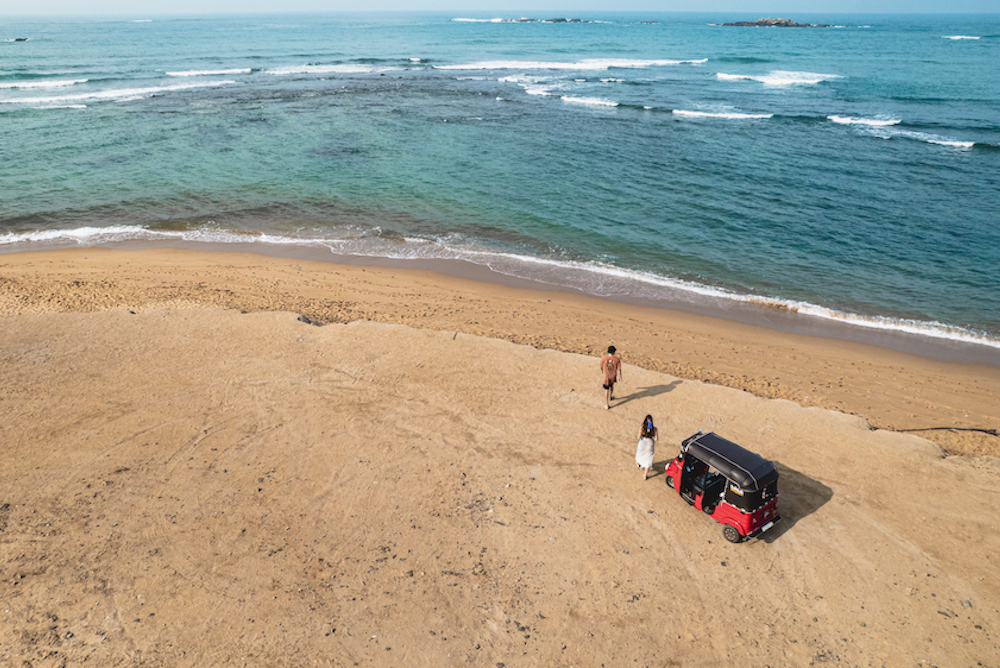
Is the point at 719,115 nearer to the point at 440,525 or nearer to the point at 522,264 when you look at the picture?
the point at 522,264

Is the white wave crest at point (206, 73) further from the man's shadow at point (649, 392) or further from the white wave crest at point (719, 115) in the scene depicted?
the man's shadow at point (649, 392)

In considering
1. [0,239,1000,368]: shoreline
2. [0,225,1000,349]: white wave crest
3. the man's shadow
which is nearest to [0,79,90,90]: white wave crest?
[0,225,1000,349]: white wave crest

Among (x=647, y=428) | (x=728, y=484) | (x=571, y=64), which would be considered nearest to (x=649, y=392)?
A: (x=647, y=428)

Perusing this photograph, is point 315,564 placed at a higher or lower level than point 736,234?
lower

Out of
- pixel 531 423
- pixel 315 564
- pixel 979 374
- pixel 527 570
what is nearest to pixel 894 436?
pixel 979 374

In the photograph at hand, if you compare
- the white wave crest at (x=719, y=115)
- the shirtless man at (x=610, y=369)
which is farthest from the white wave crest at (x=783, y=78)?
the shirtless man at (x=610, y=369)

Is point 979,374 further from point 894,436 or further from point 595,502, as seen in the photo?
point 595,502
